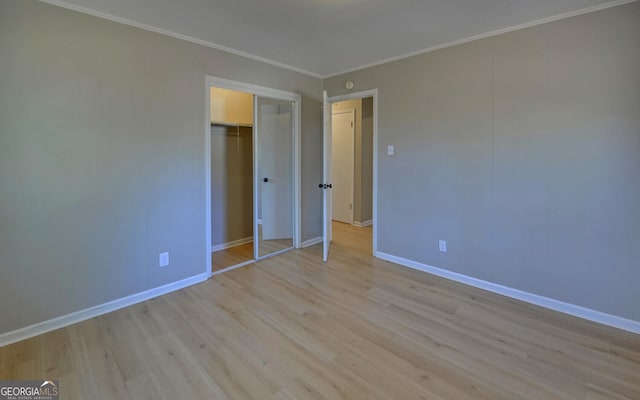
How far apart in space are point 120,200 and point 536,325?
11.7ft

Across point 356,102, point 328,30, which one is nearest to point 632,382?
point 328,30

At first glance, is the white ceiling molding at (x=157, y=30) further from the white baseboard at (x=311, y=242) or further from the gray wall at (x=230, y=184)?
the white baseboard at (x=311, y=242)

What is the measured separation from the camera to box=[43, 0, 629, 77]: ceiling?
2.29m

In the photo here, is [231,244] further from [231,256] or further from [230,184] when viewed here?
[230,184]

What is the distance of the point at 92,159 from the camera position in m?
2.45

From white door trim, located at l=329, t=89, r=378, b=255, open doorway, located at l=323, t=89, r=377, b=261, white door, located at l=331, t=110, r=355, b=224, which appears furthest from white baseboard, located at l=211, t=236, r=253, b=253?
white door, located at l=331, t=110, r=355, b=224

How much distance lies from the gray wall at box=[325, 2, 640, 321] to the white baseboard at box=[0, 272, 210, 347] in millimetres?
2566

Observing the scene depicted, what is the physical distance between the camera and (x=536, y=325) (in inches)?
93.7

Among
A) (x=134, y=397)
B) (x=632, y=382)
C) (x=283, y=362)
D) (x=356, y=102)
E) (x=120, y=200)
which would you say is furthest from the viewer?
(x=356, y=102)

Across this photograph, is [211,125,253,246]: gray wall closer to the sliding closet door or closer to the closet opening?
the closet opening

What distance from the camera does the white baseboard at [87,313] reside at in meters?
2.16

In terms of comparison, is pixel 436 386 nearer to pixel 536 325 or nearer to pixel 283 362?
pixel 283 362

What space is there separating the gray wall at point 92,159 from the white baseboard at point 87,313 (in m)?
0.05

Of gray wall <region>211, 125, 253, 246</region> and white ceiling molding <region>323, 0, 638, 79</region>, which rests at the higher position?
white ceiling molding <region>323, 0, 638, 79</region>
